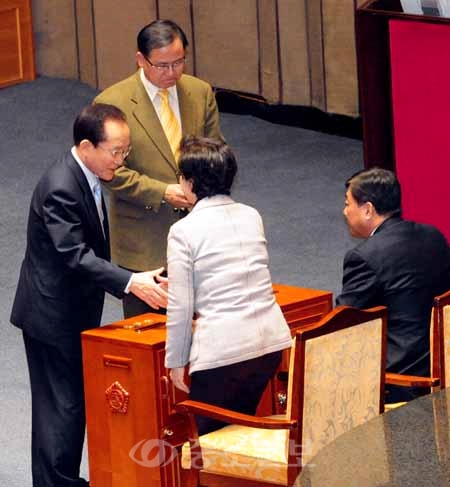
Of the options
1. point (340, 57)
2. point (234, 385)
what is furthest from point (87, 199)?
point (340, 57)

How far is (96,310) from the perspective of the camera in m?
4.82

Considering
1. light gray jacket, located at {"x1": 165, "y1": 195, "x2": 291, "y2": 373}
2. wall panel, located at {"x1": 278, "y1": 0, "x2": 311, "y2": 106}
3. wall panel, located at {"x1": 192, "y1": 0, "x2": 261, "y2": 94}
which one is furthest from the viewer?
wall panel, located at {"x1": 192, "y1": 0, "x2": 261, "y2": 94}

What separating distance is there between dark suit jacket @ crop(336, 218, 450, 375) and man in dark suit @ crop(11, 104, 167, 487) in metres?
0.66

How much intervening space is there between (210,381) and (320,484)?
926mm

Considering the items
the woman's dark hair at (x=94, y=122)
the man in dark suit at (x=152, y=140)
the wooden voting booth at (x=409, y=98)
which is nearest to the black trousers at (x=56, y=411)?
the man in dark suit at (x=152, y=140)

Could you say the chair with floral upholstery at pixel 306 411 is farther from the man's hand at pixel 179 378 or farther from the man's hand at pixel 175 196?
the man's hand at pixel 175 196

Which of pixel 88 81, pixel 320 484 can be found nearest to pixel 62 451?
pixel 320 484

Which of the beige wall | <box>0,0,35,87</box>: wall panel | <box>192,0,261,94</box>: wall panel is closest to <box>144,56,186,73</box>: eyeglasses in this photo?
the beige wall

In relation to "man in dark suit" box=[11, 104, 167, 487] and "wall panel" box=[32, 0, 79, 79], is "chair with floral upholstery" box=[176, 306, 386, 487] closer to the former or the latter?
"man in dark suit" box=[11, 104, 167, 487]

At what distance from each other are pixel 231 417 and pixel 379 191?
3.21 ft

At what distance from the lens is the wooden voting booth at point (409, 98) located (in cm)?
622

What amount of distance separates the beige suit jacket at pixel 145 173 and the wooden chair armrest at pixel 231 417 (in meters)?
1.21

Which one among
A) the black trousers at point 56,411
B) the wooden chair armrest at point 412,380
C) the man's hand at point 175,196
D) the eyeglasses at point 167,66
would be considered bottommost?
the black trousers at point 56,411

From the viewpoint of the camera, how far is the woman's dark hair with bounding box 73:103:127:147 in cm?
459
